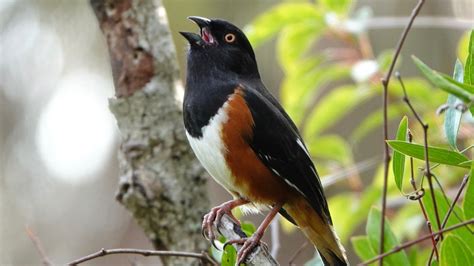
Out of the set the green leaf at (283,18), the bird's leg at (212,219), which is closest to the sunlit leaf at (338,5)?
the green leaf at (283,18)

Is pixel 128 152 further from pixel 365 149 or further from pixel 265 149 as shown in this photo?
pixel 365 149

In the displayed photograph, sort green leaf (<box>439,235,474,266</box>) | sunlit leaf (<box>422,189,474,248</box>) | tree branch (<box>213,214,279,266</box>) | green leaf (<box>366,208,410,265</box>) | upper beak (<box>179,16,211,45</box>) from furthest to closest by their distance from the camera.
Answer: upper beak (<box>179,16,211,45</box>), tree branch (<box>213,214,279,266</box>), green leaf (<box>366,208,410,265</box>), sunlit leaf (<box>422,189,474,248</box>), green leaf (<box>439,235,474,266</box>)

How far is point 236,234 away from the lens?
2412 mm

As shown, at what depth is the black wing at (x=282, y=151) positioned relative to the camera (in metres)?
2.61

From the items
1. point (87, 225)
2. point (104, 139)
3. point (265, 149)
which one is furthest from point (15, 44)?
point (265, 149)

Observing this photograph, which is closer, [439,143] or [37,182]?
[439,143]

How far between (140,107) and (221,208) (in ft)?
1.70

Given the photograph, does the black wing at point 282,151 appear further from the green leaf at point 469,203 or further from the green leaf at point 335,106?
the green leaf at point 469,203

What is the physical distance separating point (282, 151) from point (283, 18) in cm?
60

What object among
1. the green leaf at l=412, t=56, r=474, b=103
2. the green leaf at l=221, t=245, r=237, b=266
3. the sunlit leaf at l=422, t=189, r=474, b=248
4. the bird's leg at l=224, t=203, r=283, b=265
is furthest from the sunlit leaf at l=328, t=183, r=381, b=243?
the green leaf at l=412, t=56, r=474, b=103

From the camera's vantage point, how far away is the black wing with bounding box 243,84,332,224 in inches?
103

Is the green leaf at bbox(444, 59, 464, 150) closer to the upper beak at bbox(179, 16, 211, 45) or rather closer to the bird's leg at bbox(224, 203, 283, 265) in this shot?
the bird's leg at bbox(224, 203, 283, 265)

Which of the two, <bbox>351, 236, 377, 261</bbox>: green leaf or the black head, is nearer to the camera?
<bbox>351, 236, 377, 261</bbox>: green leaf

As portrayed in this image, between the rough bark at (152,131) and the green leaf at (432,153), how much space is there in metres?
1.32
